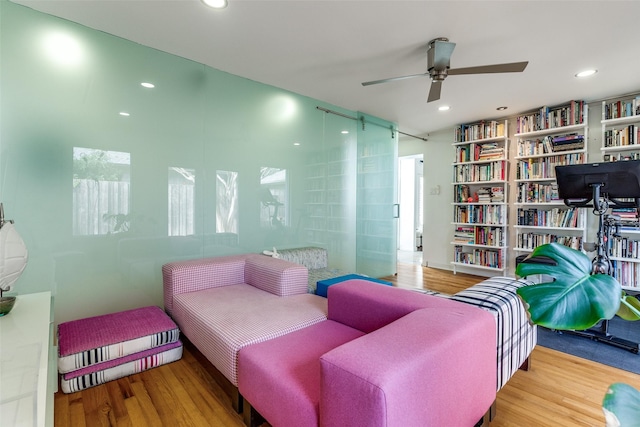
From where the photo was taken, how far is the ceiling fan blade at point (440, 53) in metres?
2.29

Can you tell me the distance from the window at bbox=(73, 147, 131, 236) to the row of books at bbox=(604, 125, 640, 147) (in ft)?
16.8

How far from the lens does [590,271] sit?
614 millimetres

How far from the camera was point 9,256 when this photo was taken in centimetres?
139

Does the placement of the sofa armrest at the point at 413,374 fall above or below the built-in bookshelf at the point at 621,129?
below

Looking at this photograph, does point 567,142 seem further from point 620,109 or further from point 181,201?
point 181,201

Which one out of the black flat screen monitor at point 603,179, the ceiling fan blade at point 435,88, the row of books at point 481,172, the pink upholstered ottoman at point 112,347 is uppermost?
the ceiling fan blade at point 435,88

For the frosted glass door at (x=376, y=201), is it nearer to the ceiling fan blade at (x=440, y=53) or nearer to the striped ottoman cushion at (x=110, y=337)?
the ceiling fan blade at (x=440, y=53)

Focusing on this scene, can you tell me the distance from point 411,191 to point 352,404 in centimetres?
676

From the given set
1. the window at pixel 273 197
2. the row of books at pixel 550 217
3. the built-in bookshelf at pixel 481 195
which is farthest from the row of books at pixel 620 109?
the window at pixel 273 197

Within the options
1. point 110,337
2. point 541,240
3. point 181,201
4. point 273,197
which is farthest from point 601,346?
point 181,201

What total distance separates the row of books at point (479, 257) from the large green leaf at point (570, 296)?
14.2 feet

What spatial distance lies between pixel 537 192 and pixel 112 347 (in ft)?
16.1

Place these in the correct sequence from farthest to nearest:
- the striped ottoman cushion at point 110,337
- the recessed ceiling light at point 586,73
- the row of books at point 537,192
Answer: the row of books at point 537,192, the recessed ceiling light at point 586,73, the striped ottoman cushion at point 110,337

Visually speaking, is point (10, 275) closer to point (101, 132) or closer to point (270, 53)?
point (101, 132)
